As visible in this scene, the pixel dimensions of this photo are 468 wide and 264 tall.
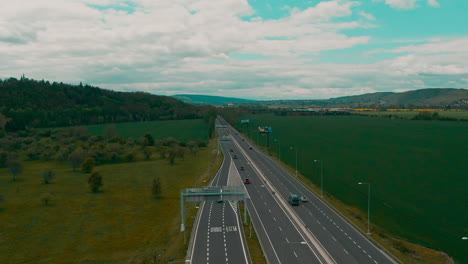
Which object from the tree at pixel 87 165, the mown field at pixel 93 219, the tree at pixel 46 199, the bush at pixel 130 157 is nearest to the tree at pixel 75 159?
the tree at pixel 87 165

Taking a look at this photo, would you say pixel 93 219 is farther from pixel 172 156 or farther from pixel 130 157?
pixel 130 157

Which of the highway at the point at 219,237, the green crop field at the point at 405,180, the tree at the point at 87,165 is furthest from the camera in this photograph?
the tree at the point at 87,165

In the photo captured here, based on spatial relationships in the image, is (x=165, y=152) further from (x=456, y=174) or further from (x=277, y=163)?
(x=456, y=174)

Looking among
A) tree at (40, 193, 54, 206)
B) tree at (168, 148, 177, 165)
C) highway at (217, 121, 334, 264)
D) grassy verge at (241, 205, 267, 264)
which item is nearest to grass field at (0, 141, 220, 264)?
tree at (40, 193, 54, 206)

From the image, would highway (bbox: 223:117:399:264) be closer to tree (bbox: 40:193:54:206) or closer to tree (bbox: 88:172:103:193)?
tree (bbox: 88:172:103:193)

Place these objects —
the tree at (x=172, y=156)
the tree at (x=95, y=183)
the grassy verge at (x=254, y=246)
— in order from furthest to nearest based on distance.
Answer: the tree at (x=172, y=156) → the tree at (x=95, y=183) → the grassy verge at (x=254, y=246)

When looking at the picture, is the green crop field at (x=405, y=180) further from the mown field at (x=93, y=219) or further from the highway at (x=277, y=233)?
the mown field at (x=93, y=219)
